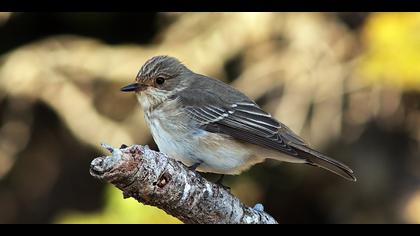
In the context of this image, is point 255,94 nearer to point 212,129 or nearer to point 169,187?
point 212,129

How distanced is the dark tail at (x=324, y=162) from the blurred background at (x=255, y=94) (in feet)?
5.14

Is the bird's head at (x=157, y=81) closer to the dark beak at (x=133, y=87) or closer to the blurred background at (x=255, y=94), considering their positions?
the dark beak at (x=133, y=87)

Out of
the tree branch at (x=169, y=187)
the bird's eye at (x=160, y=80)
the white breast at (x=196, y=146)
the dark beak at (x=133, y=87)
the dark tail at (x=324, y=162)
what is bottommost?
the tree branch at (x=169, y=187)

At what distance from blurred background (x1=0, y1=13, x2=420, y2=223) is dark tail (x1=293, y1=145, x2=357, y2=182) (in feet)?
5.14

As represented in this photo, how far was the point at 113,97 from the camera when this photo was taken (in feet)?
23.1

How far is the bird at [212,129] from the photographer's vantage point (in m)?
4.80

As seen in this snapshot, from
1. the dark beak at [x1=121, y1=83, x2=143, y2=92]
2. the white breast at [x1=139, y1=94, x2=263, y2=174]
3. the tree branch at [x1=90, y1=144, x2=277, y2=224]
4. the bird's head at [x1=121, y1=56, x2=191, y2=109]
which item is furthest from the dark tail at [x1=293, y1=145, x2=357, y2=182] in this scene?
the dark beak at [x1=121, y1=83, x2=143, y2=92]

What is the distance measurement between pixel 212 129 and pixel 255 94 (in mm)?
1941

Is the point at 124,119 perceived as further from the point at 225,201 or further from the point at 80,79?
the point at 225,201

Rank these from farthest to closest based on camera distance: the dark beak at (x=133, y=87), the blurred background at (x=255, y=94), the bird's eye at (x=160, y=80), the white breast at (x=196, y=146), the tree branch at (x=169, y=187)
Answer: the blurred background at (x=255, y=94)
the bird's eye at (x=160, y=80)
the dark beak at (x=133, y=87)
the white breast at (x=196, y=146)
the tree branch at (x=169, y=187)

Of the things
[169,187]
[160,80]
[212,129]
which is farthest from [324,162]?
[169,187]

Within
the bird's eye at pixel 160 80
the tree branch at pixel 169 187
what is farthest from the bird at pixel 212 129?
the tree branch at pixel 169 187
